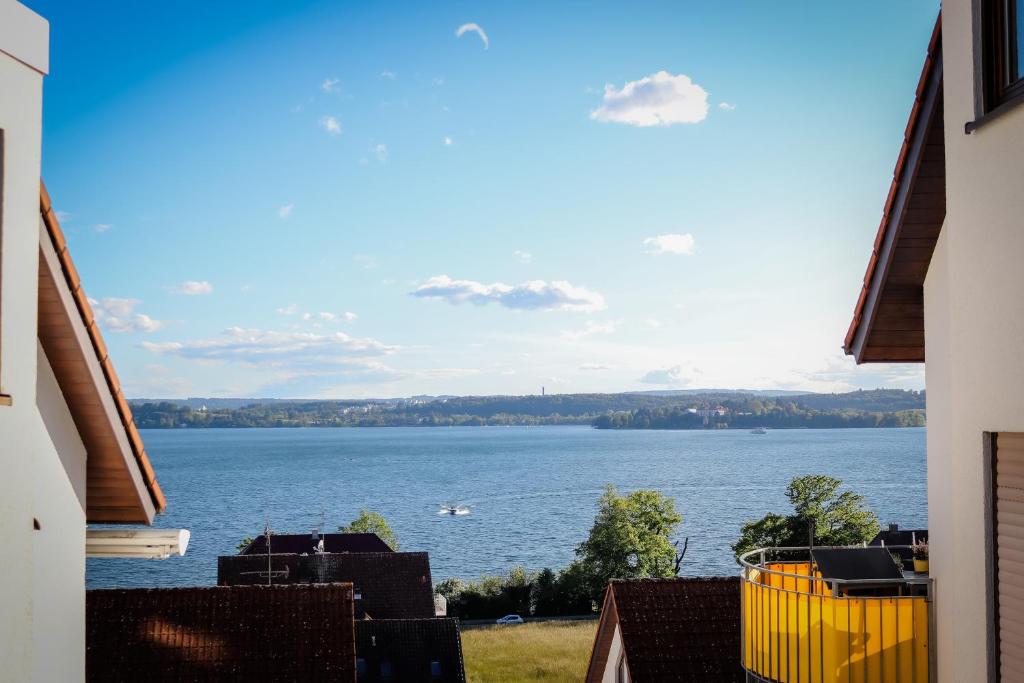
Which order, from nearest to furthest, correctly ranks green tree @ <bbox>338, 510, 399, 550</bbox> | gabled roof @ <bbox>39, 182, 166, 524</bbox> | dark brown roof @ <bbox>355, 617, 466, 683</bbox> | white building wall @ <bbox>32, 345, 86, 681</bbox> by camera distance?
gabled roof @ <bbox>39, 182, 166, 524</bbox> → white building wall @ <bbox>32, 345, 86, 681</bbox> → dark brown roof @ <bbox>355, 617, 466, 683</bbox> → green tree @ <bbox>338, 510, 399, 550</bbox>

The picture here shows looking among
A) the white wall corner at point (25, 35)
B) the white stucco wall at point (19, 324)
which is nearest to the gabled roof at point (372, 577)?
the white stucco wall at point (19, 324)

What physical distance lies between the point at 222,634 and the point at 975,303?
13657 millimetres

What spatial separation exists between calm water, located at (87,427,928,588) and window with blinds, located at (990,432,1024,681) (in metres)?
58.9

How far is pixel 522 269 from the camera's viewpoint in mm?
160500

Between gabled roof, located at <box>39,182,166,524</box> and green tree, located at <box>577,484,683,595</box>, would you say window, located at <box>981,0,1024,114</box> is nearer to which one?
gabled roof, located at <box>39,182,166,524</box>

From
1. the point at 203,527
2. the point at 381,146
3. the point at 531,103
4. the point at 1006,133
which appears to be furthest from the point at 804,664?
the point at 203,527

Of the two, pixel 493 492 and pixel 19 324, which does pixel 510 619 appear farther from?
pixel 493 492

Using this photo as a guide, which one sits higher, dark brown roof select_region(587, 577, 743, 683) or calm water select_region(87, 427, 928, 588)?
dark brown roof select_region(587, 577, 743, 683)

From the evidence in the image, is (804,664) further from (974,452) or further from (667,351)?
(667,351)

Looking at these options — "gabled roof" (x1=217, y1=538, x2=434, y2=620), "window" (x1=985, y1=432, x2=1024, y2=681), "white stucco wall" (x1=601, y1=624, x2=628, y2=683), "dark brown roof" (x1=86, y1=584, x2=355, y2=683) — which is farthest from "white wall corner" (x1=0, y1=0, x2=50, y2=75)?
"gabled roof" (x1=217, y1=538, x2=434, y2=620)

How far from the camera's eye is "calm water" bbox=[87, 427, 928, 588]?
73.3 m

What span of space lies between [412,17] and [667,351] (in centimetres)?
13293

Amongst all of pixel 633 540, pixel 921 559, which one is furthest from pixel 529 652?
pixel 921 559

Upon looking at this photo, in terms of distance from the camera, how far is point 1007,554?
4535mm
